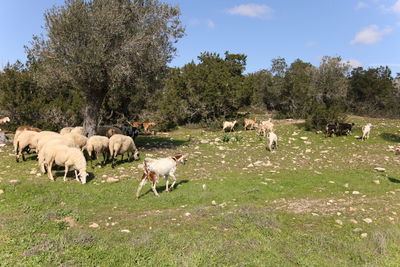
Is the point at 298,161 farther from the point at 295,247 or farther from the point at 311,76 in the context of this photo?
the point at 311,76

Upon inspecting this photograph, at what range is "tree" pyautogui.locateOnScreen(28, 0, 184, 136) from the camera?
1330 centimetres

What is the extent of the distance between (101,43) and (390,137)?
20.5m

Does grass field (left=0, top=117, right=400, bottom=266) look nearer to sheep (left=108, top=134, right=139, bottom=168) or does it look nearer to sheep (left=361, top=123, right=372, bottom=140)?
sheep (left=108, top=134, right=139, bottom=168)

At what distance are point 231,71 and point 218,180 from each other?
2469 centimetres

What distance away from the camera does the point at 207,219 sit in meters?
7.73

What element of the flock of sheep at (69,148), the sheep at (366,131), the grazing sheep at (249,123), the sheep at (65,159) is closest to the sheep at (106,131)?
the flock of sheep at (69,148)

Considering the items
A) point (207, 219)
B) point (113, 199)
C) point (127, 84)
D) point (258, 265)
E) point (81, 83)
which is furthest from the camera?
point (127, 84)

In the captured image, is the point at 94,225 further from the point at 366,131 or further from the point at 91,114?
the point at 366,131

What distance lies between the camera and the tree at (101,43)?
13.3 metres

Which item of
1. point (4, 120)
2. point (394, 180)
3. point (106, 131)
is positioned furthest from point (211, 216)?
point (4, 120)

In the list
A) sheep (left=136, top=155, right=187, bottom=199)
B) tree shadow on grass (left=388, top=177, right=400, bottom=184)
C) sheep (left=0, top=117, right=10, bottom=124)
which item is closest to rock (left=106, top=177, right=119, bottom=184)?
sheep (left=136, top=155, right=187, bottom=199)

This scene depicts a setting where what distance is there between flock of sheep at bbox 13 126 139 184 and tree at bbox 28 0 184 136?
286 centimetres

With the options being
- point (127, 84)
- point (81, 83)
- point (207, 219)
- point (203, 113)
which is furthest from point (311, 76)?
point (207, 219)

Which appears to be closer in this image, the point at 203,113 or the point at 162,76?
the point at 162,76
